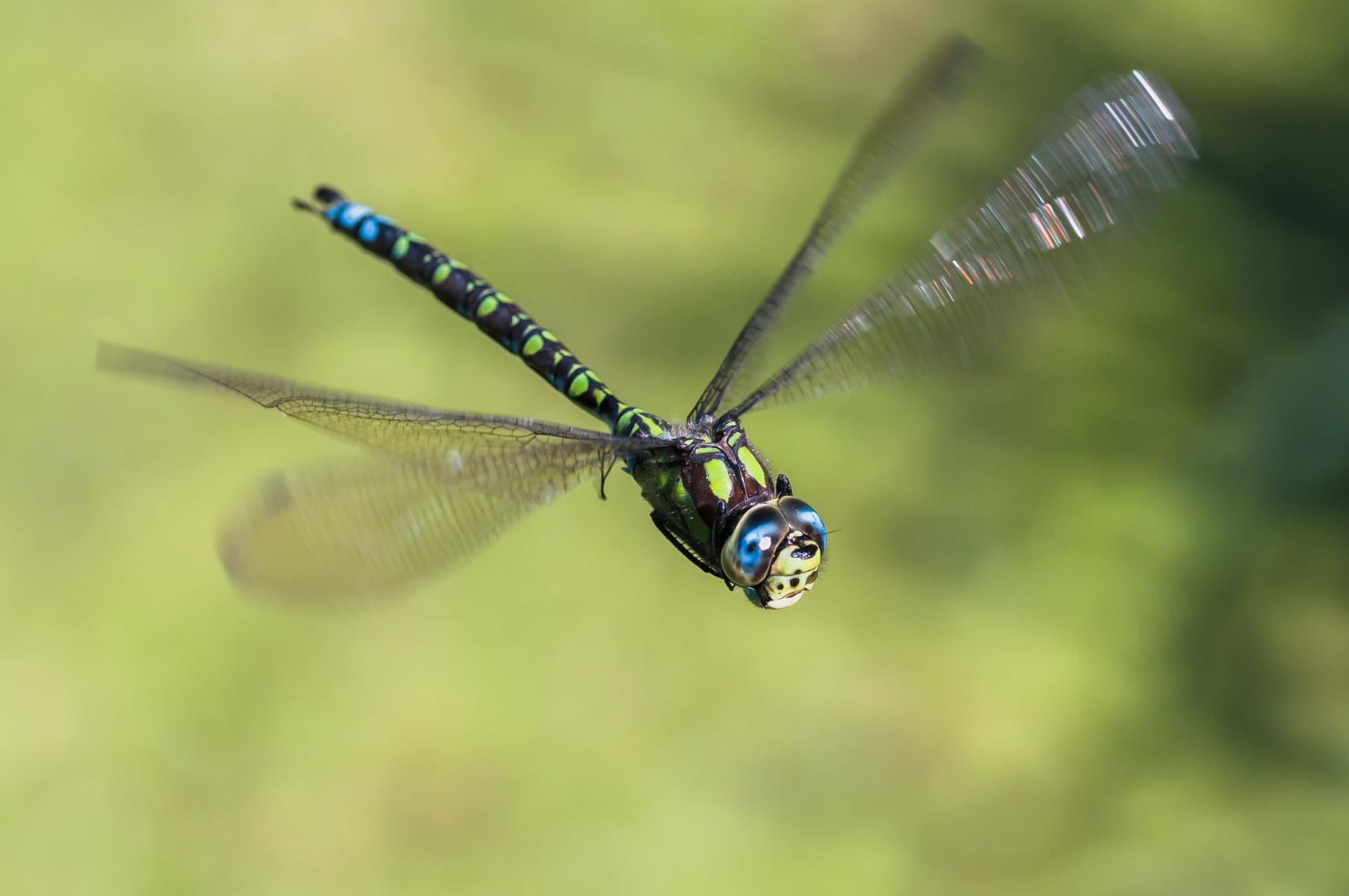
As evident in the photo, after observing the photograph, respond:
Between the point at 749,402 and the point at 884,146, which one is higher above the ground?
the point at 884,146

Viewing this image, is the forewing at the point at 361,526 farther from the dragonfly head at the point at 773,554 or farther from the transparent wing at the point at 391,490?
the dragonfly head at the point at 773,554

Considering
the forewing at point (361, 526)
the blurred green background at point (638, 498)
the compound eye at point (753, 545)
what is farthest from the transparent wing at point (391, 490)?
the blurred green background at point (638, 498)

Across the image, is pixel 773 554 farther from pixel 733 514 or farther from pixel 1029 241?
pixel 1029 241

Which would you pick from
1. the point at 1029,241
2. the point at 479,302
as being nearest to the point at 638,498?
the point at 479,302

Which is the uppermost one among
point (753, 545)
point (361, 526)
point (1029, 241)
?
point (1029, 241)

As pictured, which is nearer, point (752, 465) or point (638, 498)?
point (752, 465)

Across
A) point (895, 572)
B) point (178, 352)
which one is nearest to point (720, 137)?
point (895, 572)
